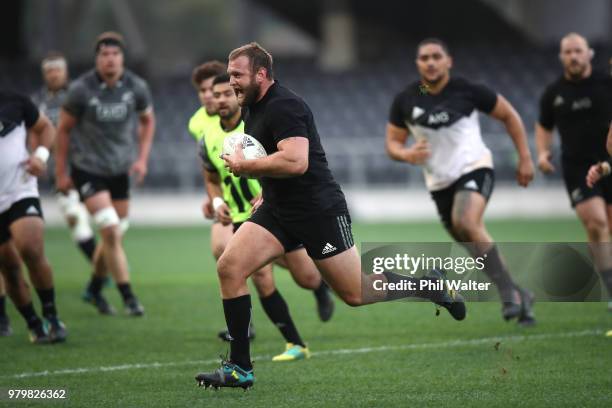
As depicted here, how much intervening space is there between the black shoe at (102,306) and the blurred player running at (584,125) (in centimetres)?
481

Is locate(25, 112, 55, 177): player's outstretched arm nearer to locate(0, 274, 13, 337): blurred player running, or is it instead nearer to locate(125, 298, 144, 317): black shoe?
locate(0, 274, 13, 337): blurred player running

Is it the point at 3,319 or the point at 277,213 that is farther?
the point at 3,319

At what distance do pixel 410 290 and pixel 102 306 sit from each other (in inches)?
201

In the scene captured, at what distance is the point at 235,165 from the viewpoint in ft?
22.6

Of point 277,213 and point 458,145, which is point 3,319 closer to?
point 277,213

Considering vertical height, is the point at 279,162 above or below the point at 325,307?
above

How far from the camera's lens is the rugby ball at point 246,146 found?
7.04m

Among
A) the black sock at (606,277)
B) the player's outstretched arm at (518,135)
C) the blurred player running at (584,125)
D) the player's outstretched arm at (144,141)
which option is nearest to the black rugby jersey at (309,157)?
the player's outstretched arm at (518,135)

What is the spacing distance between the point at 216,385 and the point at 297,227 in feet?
3.70

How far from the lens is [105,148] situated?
1171 centimetres

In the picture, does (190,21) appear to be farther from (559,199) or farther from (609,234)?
(609,234)

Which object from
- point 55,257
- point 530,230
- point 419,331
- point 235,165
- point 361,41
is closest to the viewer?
point 235,165

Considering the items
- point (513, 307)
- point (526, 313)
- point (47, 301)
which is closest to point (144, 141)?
point (47, 301)

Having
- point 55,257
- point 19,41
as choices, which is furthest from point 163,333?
point 19,41
